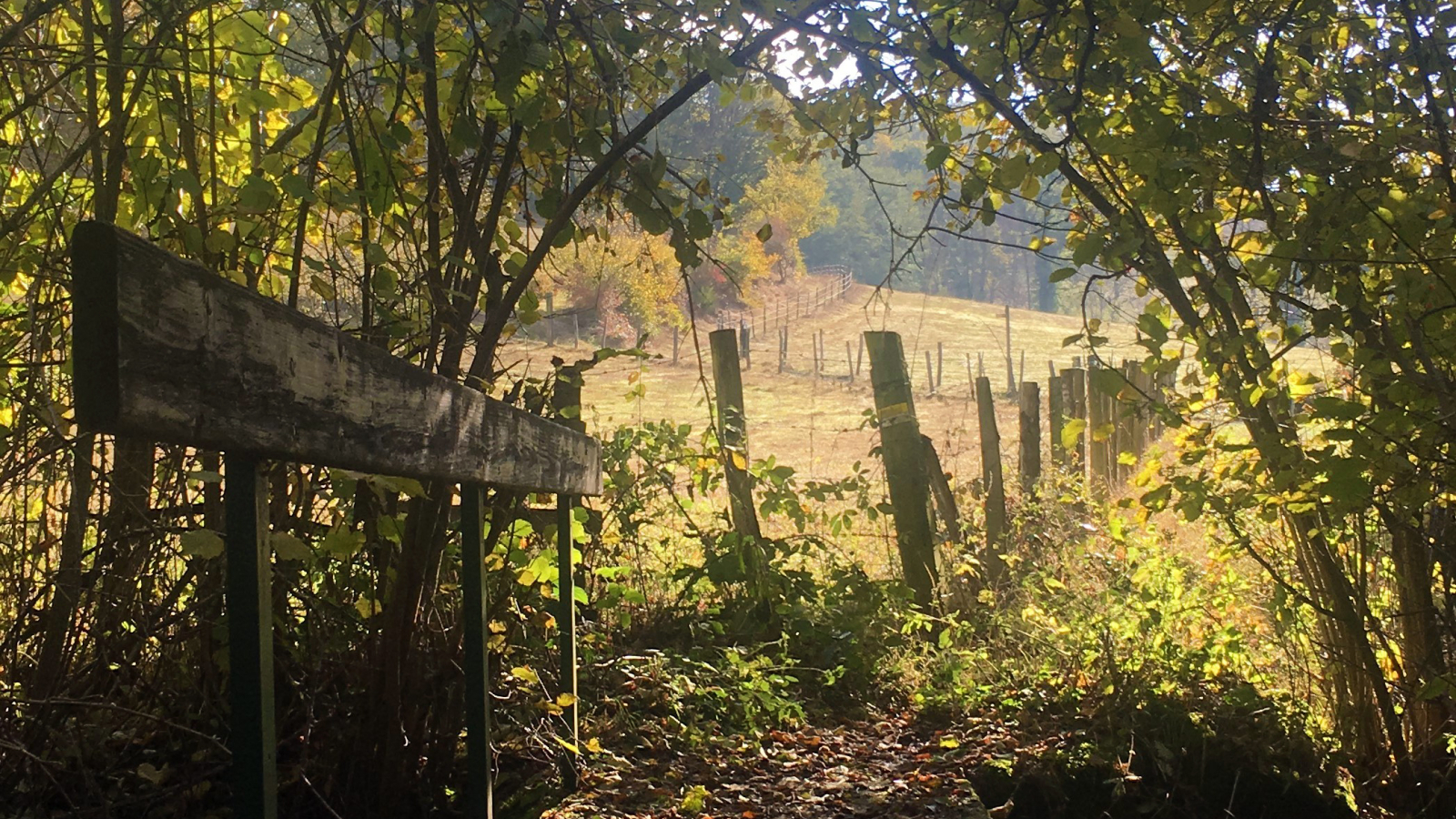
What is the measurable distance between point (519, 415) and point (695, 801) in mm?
1336

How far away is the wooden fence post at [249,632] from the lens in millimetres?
1229

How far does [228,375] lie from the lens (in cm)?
111

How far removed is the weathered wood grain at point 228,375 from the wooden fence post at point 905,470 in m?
4.19

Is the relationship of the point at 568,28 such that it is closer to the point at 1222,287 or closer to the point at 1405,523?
the point at 1222,287

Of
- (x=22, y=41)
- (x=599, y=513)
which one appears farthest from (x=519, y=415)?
(x=599, y=513)

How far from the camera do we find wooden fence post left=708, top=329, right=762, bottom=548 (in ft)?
17.1

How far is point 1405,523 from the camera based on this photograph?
3.23 meters

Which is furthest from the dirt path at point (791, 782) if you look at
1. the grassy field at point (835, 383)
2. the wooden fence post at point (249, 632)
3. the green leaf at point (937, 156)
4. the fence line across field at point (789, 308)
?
the fence line across field at point (789, 308)

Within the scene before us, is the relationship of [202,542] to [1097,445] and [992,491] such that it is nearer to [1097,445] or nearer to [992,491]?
[992,491]

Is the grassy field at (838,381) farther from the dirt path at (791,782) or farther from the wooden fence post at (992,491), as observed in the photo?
the dirt path at (791,782)

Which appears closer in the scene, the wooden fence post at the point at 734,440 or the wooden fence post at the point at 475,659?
the wooden fence post at the point at 475,659

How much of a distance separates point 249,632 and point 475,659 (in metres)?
1.28

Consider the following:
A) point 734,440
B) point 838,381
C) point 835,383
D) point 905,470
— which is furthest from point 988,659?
point 838,381

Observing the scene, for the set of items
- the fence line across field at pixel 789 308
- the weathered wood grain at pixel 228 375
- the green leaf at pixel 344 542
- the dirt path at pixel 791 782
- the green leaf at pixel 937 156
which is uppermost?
the fence line across field at pixel 789 308
